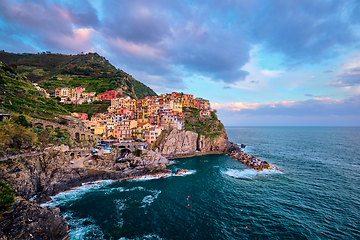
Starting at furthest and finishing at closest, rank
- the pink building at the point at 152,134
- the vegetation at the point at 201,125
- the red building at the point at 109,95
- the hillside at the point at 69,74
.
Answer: the hillside at the point at 69,74, the red building at the point at 109,95, the vegetation at the point at 201,125, the pink building at the point at 152,134

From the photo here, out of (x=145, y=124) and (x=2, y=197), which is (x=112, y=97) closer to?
(x=145, y=124)

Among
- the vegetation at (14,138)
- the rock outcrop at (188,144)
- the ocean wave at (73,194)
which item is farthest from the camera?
the rock outcrop at (188,144)

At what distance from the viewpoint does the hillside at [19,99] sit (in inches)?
2019

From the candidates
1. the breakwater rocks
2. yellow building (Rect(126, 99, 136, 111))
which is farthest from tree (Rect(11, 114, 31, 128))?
the breakwater rocks

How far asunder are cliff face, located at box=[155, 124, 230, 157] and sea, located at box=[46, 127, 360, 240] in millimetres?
24077

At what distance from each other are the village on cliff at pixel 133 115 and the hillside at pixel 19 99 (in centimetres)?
1469

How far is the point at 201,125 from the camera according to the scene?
92500 mm

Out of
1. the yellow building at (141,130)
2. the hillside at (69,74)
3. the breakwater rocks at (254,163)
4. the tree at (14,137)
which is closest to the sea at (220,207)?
the breakwater rocks at (254,163)

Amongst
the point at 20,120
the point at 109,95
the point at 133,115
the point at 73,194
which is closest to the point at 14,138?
the point at 20,120

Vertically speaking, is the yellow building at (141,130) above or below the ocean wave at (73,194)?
above

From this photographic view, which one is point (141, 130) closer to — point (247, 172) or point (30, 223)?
point (247, 172)

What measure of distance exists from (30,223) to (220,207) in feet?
101

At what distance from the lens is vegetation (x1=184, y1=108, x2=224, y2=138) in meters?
87.4

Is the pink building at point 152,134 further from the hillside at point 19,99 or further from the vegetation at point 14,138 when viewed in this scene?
the vegetation at point 14,138
